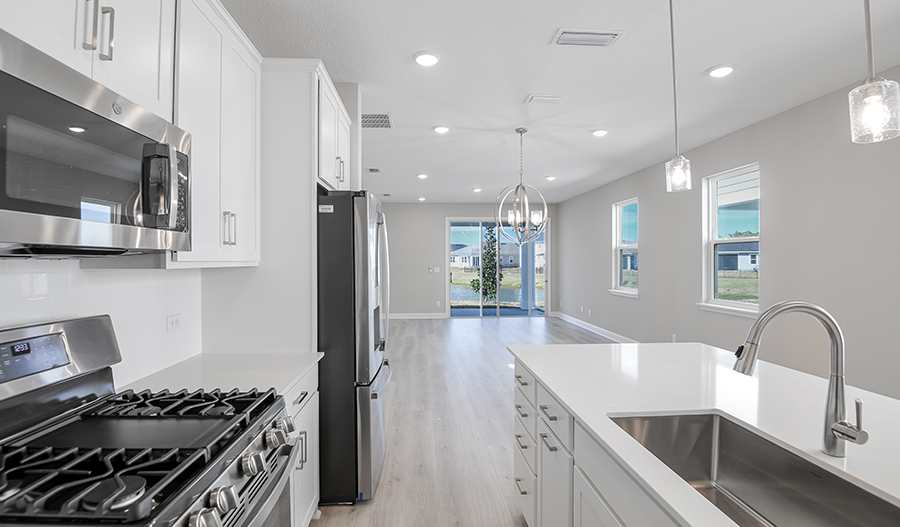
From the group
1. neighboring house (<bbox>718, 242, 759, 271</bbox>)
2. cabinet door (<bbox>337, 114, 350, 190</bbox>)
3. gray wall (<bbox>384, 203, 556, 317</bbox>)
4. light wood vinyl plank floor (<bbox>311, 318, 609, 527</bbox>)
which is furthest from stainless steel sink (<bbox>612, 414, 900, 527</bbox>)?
gray wall (<bbox>384, 203, 556, 317</bbox>)

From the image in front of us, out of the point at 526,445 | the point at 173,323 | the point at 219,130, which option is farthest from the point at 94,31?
the point at 526,445

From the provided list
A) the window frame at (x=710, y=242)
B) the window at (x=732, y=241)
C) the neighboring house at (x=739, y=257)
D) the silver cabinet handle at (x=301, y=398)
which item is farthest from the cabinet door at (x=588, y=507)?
the window frame at (x=710, y=242)

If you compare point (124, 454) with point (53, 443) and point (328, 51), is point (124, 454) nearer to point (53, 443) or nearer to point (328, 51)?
point (53, 443)

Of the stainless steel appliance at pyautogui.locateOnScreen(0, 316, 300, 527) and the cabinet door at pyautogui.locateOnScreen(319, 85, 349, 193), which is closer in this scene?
the stainless steel appliance at pyautogui.locateOnScreen(0, 316, 300, 527)

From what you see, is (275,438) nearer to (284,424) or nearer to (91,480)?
(284,424)

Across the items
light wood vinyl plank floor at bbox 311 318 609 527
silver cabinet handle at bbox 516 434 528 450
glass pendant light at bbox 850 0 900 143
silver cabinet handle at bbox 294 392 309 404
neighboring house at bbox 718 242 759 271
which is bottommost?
light wood vinyl plank floor at bbox 311 318 609 527

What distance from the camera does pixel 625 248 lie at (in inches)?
258

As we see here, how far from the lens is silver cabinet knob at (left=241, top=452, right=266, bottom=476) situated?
1.06 meters

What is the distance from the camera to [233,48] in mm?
1825

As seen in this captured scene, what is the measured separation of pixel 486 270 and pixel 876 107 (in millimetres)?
8058

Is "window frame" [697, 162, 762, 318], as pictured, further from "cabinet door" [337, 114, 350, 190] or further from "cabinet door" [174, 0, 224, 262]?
"cabinet door" [174, 0, 224, 262]

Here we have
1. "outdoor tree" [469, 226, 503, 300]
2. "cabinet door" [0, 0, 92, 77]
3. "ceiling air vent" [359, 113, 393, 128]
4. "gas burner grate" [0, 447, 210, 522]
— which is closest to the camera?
"gas burner grate" [0, 447, 210, 522]

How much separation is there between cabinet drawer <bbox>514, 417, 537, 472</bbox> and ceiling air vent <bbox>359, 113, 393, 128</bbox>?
8.88 ft

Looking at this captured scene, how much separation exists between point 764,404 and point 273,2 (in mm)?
2635
